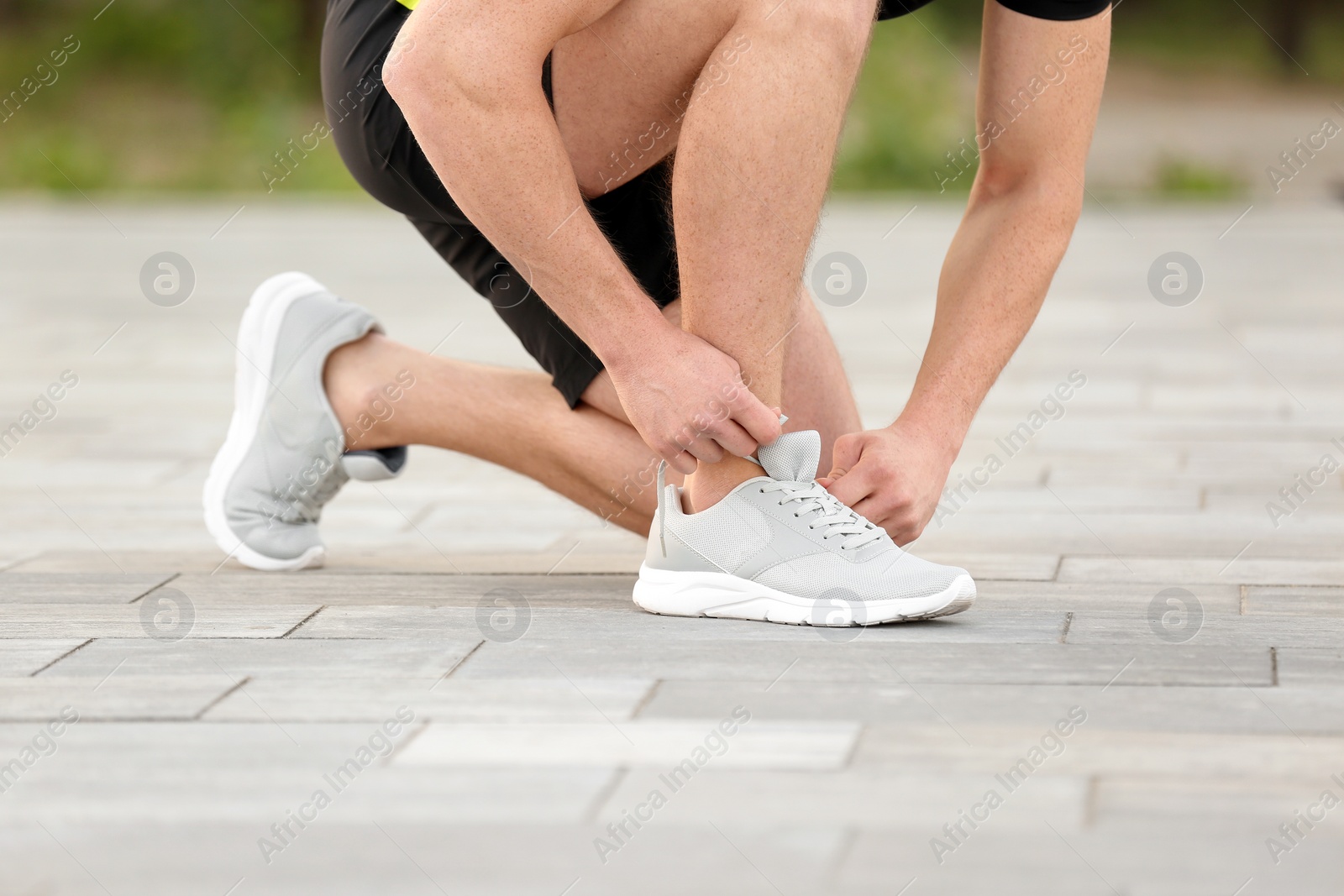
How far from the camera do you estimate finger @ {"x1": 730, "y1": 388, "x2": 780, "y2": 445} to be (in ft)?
5.69

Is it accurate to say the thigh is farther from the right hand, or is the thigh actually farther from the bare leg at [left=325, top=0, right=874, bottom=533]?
the right hand

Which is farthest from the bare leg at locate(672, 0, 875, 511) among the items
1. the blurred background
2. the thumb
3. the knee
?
the blurred background

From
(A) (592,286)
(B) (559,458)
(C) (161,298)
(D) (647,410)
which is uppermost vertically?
(A) (592,286)

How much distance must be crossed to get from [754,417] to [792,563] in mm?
189

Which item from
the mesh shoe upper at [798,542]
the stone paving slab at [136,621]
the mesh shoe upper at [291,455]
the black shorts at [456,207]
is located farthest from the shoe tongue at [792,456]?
the mesh shoe upper at [291,455]

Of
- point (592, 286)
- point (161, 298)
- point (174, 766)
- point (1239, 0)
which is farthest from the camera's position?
point (1239, 0)

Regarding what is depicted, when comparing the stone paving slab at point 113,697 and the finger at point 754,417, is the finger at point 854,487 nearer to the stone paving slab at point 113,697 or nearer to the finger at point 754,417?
the finger at point 754,417

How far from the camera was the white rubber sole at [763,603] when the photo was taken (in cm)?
180

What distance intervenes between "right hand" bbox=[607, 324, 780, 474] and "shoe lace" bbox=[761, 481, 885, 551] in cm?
10

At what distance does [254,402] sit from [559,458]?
1.48 feet

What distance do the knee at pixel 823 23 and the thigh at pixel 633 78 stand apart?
5cm

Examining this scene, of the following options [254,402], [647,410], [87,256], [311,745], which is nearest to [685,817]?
[311,745]

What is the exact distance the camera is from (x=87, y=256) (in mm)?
7250

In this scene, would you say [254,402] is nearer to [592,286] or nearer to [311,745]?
[592,286]
